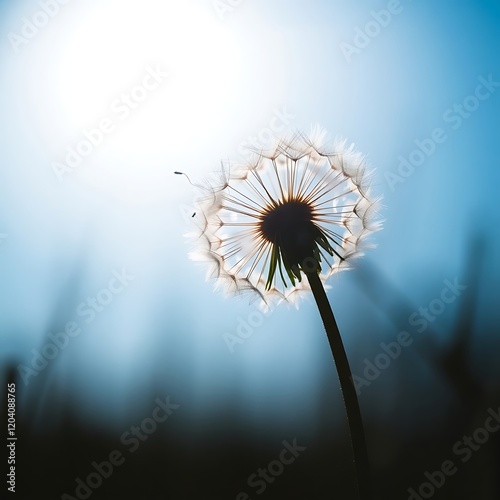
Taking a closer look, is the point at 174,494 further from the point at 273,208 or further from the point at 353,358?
the point at 273,208

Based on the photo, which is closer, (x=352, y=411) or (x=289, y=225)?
(x=352, y=411)

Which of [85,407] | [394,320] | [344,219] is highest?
[85,407]

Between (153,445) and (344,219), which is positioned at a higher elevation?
(153,445)

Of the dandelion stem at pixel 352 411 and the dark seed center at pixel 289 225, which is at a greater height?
the dark seed center at pixel 289 225

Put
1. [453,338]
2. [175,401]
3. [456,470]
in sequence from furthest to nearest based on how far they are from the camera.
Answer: [175,401], [456,470], [453,338]

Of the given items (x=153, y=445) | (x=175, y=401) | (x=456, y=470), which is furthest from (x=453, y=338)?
(x=153, y=445)

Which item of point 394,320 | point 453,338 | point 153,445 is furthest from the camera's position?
point 153,445

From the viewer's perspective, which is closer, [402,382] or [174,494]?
[402,382]

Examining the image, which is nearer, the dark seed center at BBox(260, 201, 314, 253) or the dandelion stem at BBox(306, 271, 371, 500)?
the dandelion stem at BBox(306, 271, 371, 500)

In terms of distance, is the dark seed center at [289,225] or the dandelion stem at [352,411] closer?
the dandelion stem at [352,411]

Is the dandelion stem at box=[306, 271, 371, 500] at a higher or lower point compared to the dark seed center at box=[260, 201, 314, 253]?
lower

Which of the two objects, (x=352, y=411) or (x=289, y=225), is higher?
(x=289, y=225)
